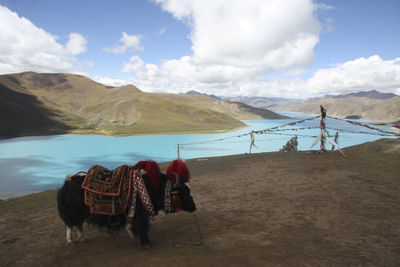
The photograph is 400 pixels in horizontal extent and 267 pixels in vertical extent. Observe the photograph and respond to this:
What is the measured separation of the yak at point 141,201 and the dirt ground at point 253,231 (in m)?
0.41

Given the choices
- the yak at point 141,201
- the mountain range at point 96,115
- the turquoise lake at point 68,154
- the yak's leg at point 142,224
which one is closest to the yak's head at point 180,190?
the yak at point 141,201

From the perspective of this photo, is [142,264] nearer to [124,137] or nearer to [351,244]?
[351,244]

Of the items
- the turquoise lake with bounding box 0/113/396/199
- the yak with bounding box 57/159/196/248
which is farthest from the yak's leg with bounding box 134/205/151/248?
the turquoise lake with bounding box 0/113/396/199

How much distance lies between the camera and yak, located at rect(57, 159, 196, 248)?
370cm

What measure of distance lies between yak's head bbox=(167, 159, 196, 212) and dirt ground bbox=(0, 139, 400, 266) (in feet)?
2.25

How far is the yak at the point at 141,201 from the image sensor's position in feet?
12.1

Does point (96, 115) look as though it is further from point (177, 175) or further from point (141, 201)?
point (177, 175)

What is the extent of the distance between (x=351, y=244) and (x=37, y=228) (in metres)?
6.21

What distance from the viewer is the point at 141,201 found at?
3.66 metres

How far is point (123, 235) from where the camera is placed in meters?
4.38

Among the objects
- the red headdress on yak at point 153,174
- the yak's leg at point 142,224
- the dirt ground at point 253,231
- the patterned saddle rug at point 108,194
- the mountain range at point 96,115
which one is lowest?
the dirt ground at point 253,231

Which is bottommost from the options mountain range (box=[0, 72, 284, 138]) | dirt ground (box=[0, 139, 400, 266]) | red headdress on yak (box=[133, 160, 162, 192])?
dirt ground (box=[0, 139, 400, 266])

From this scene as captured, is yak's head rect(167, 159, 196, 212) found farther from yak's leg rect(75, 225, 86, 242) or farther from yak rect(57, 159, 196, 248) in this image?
yak's leg rect(75, 225, 86, 242)

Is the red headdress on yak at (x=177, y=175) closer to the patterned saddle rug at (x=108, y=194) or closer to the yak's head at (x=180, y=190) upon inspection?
the yak's head at (x=180, y=190)
